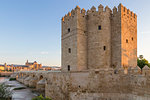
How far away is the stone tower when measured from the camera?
48.9 feet

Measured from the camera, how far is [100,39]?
15.2 m

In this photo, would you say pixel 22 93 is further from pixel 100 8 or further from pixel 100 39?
pixel 100 8

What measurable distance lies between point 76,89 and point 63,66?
7248 millimetres

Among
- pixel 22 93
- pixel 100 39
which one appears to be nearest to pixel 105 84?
pixel 100 39

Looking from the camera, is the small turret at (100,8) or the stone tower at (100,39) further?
the small turret at (100,8)

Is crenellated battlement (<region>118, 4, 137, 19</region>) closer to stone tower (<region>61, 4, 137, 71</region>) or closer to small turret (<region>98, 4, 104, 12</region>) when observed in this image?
stone tower (<region>61, 4, 137, 71</region>)

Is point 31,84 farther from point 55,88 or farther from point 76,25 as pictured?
point 76,25

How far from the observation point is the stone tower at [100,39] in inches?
587

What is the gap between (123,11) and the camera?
15336 mm

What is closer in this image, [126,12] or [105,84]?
[105,84]

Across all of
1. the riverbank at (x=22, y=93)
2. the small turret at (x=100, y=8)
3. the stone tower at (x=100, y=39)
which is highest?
the small turret at (x=100, y=8)

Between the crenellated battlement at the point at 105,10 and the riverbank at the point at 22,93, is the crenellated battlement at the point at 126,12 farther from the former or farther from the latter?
the riverbank at the point at 22,93

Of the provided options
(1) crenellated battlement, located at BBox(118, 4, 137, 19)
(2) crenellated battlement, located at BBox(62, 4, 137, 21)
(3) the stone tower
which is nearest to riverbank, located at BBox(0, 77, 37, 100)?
(3) the stone tower

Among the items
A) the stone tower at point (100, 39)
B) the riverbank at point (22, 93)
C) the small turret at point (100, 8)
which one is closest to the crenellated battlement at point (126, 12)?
the stone tower at point (100, 39)
